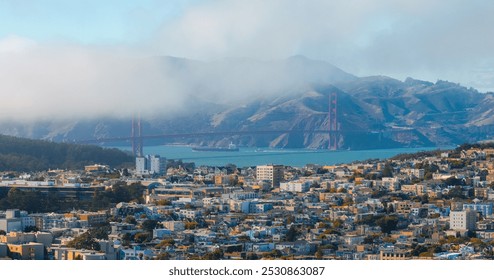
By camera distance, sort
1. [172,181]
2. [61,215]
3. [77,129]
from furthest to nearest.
Result: [77,129]
[172,181]
[61,215]

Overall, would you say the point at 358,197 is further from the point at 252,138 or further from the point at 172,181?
the point at 252,138

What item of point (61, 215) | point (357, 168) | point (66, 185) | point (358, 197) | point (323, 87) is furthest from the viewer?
point (323, 87)

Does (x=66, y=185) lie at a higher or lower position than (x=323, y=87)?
lower

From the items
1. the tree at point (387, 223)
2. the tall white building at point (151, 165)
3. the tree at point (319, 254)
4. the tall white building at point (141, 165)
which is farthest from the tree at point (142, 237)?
the tall white building at point (141, 165)

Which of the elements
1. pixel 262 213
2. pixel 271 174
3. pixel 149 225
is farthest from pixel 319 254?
pixel 271 174

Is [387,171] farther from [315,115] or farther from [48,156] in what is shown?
[315,115]

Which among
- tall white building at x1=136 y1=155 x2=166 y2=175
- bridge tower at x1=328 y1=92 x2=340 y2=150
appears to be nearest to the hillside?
bridge tower at x1=328 y1=92 x2=340 y2=150
